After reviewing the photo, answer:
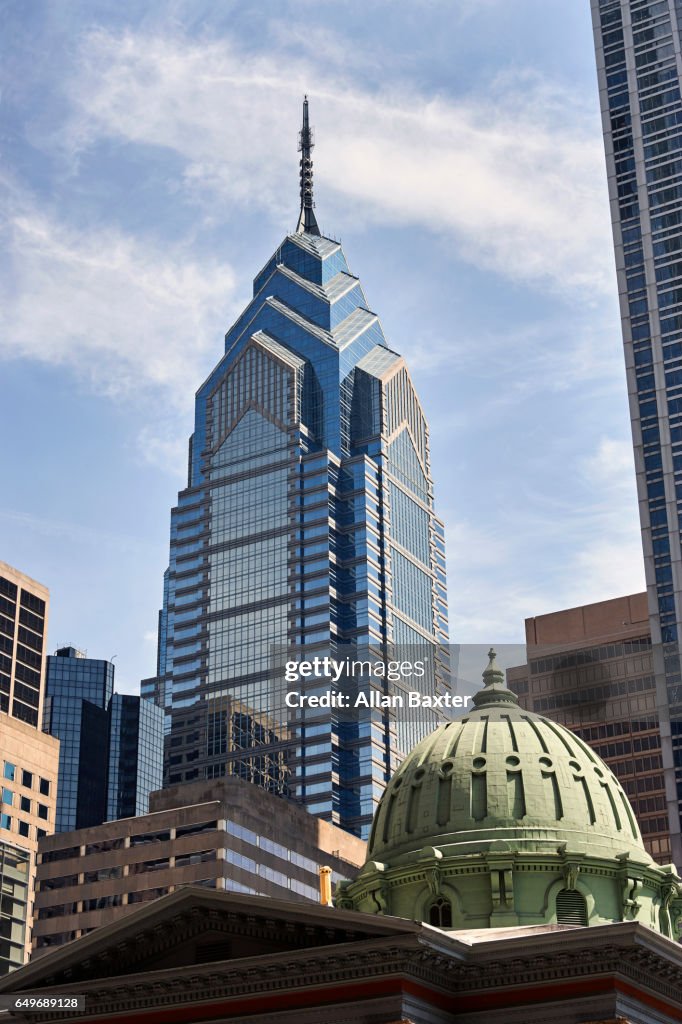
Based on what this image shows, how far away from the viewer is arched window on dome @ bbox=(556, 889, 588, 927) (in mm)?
67625

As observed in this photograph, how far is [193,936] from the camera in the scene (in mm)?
58656

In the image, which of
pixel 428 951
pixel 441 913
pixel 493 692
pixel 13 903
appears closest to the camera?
A: pixel 428 951

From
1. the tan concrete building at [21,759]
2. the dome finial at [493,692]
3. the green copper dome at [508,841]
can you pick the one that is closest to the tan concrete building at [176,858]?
the tan concrete building at [21,759]

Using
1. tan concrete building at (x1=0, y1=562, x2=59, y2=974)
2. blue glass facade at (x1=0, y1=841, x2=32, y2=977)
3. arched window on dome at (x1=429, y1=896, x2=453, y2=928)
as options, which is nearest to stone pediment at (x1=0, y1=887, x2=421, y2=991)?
arched window on dome at (x1=429, y1=896, x2=453, y2=928)

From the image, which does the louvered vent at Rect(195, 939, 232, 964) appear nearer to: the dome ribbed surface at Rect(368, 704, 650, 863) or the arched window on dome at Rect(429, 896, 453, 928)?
the arched window on dome at Rect(429, 896, 453, 928)

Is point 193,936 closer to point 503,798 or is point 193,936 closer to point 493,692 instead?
point 503,798

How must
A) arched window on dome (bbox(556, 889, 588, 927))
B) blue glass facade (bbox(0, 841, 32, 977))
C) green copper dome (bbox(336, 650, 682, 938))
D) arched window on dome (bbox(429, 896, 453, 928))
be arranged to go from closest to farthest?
arched window on dome (bbox(556, 889, 588, 927)), arched window on dome (bbox(429, 896, 453, 928)), green copper dome (bbox(336, 650, 682, 938)), blue glass facade (bbox(0, 841, 32, 977))

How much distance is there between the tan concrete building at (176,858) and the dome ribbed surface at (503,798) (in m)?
78.7

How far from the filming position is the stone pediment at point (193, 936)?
55.8 meters

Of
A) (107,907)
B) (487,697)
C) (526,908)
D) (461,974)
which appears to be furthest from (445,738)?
(107,907)

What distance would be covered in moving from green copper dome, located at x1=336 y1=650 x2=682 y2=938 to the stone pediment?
12.8 m

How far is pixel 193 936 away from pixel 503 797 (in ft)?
61.0

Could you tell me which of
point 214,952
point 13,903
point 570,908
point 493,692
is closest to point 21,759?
point 13,903

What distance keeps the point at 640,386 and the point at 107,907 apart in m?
87.1
